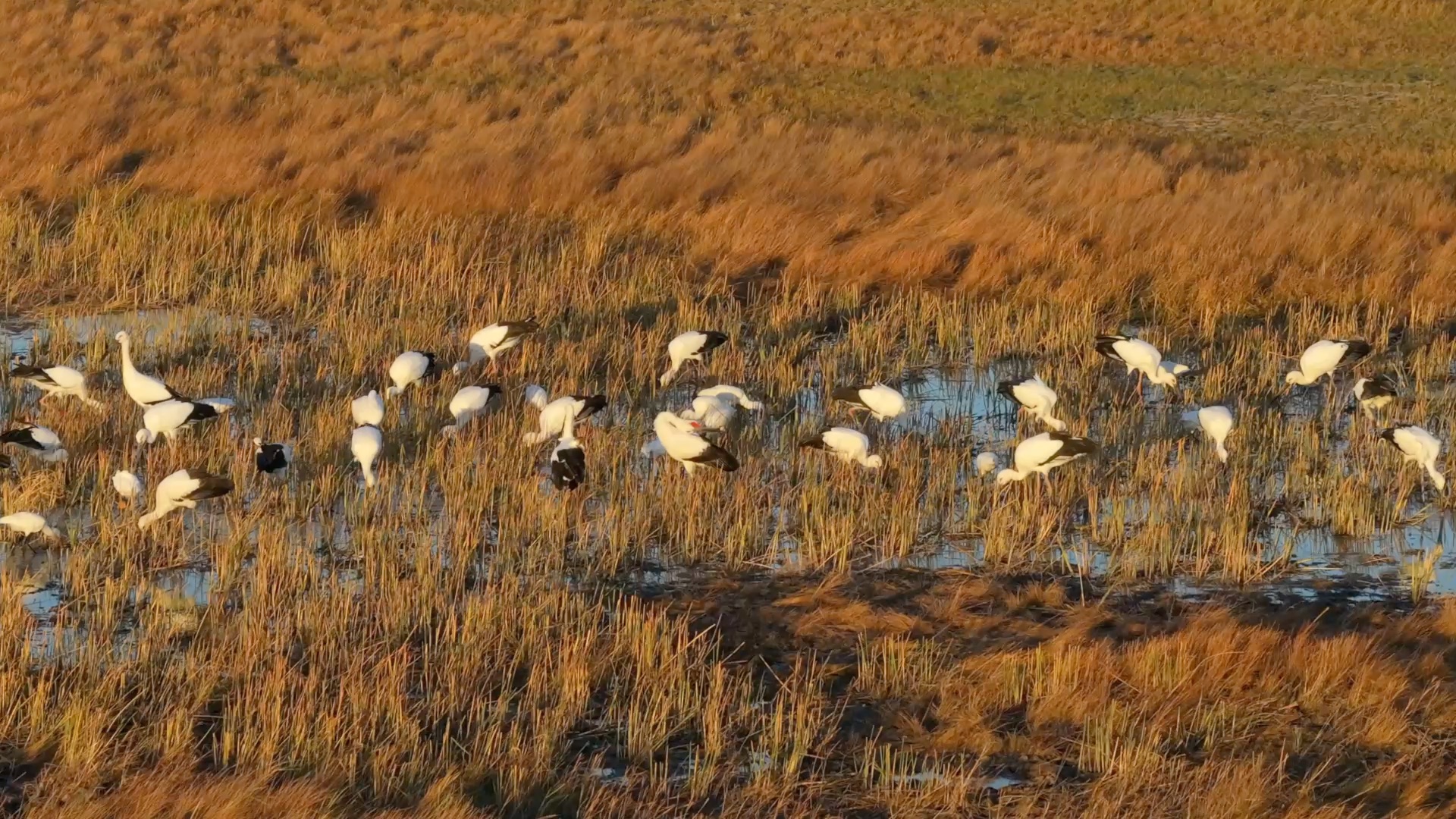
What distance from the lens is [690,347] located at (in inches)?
398

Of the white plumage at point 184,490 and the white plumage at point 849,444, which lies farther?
the white plumage at point 849,444

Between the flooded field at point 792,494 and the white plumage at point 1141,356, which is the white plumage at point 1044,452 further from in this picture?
the white plumage at point 1141,356

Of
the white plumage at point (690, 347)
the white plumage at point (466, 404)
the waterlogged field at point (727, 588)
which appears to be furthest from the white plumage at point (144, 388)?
the white plumage at point (690, 347)

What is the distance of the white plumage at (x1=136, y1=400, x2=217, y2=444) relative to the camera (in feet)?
26.9

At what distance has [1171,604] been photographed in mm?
6949

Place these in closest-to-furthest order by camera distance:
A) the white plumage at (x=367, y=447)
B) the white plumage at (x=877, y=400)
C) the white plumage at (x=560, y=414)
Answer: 1. the white plumage at (x=367, y=447)
2. the white plumage at (x=560, y=414)
3. the white plumage at (x=877, y=400)

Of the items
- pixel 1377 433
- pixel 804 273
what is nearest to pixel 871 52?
pixel 804 273

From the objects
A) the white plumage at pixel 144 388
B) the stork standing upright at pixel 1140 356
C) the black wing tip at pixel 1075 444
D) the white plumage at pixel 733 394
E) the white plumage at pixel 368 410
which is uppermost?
the black wing tip at pixel 1075 444

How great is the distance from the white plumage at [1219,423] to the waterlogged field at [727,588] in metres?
0.21

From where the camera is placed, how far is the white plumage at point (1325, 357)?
10.1 m

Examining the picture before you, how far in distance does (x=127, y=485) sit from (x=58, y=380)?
5.50 ft

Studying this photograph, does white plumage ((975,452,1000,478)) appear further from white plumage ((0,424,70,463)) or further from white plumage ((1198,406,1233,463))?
white plumage ((0,424,70,463))

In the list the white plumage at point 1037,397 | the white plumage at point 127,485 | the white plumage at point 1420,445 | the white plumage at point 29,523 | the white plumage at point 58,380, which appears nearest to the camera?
the white plumage at point 29,523

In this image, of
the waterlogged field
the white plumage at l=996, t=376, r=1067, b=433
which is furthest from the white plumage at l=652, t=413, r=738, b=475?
the white plumage at l=996, t=376, r=1067, b=433
